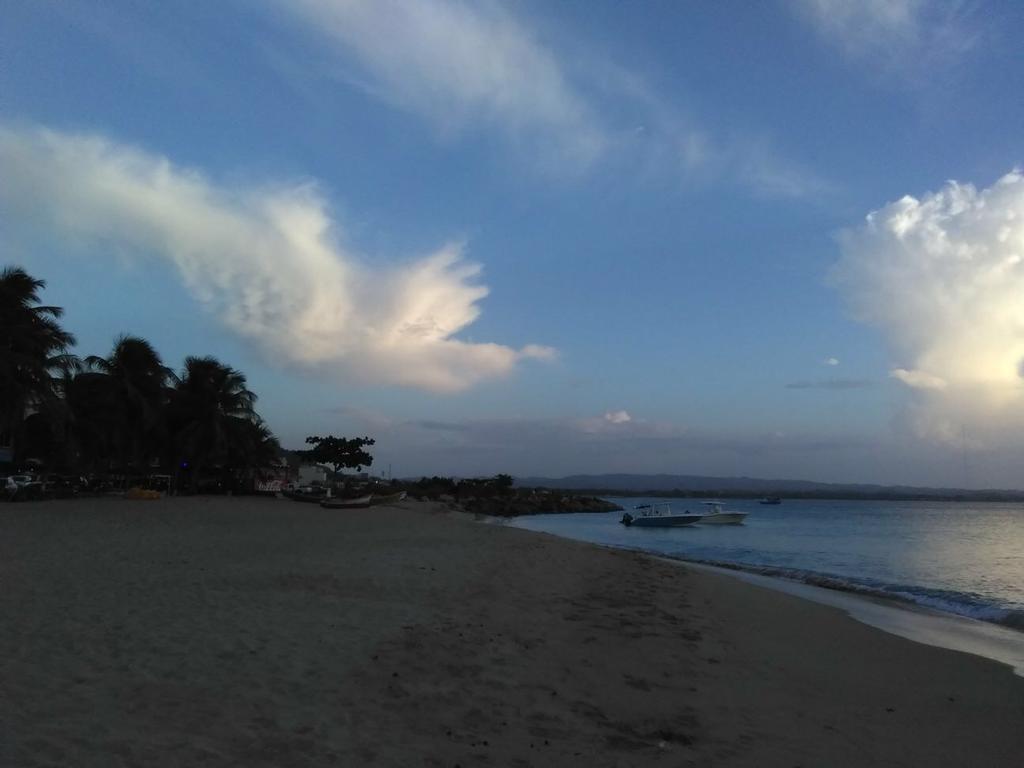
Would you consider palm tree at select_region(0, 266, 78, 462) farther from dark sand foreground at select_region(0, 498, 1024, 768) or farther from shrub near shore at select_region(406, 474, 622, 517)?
shrub near shore at select_region(406, 474, 622, 517)

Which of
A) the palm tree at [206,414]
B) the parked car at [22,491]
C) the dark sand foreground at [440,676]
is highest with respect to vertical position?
the palm tree at [206,414]

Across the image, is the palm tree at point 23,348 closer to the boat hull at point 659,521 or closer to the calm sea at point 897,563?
the calm sea at point 897,563

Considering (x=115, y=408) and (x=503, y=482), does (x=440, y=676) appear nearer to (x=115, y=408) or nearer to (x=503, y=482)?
(x=115, y=408)

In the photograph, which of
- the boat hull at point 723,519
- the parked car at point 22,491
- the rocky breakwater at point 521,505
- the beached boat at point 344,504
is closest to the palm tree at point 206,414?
the beached boat at point 344,504

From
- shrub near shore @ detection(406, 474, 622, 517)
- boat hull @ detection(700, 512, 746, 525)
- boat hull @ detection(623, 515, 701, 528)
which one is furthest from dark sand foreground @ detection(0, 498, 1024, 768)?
shrub near shore @ detection(406, 474, 622, 517)

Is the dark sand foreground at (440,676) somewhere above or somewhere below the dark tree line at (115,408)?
below

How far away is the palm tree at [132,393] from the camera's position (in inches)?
1505

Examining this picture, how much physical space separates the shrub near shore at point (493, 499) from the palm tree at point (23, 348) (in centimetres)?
4550

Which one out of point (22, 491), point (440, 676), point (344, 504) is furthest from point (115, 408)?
point (440, 676)

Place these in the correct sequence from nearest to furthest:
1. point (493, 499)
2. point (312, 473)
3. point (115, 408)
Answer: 1. point (115, 408)
2. point (493, 499)
3. point (312, 473)

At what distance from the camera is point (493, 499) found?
87.1 meters

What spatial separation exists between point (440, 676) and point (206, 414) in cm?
4398

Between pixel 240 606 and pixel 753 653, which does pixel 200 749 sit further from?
pixel 753 653

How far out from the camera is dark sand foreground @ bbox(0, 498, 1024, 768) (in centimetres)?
485
